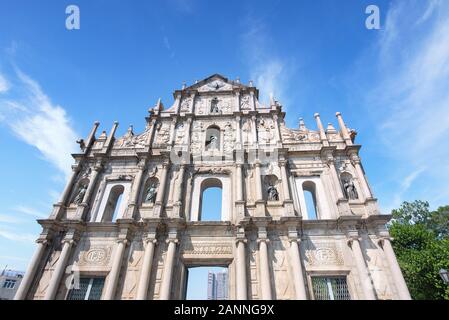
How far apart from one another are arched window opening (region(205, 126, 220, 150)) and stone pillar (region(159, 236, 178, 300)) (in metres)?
6.37

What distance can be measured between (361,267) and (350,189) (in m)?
4.07

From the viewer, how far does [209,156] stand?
14.9 meters

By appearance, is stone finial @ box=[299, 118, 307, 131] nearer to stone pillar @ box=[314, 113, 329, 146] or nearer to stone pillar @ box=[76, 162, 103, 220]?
stone pillar @ box=[314, 113, 329, 146]

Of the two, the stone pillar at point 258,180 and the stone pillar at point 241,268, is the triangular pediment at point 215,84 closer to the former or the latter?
the stone pillar at point 258,180

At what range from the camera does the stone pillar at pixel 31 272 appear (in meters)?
10.2

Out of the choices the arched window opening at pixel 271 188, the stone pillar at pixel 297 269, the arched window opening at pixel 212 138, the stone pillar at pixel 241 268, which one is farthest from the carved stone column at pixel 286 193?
the arched window opening at pixel 212 138

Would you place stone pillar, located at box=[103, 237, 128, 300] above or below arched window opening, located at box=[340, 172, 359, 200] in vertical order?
below

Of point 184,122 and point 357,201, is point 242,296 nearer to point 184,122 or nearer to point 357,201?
point 357,201

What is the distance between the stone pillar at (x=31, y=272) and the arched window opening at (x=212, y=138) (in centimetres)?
952

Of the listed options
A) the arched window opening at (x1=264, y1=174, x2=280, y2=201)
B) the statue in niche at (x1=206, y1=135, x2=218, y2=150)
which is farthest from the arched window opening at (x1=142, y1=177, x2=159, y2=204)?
the arched window opening at (x1=264, y1=174, x2=280, y2=201)

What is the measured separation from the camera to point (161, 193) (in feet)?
42.9

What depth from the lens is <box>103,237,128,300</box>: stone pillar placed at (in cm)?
1008

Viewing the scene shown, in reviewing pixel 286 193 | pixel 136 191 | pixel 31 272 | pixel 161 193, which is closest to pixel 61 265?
pixel 31 272

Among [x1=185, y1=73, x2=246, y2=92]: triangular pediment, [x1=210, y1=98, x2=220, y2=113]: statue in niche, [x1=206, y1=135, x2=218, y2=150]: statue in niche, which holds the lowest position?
[x1=206, y1=135, x2=218, y2=150]: statue in niche
